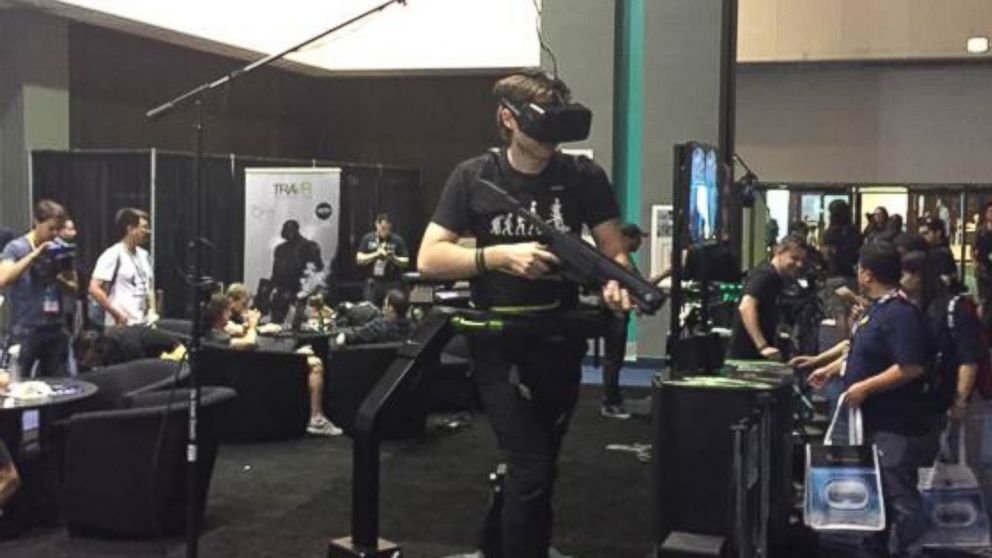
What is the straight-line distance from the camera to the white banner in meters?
11.1

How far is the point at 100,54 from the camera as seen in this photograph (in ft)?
40.8

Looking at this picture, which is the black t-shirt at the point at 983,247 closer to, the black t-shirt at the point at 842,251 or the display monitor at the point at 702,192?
the black t-shirt at the point at 842,251

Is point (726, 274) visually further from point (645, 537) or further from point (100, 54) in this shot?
point (100, 54)

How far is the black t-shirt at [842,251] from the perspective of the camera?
12242 mm

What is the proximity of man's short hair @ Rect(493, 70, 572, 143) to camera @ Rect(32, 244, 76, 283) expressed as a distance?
4.85m

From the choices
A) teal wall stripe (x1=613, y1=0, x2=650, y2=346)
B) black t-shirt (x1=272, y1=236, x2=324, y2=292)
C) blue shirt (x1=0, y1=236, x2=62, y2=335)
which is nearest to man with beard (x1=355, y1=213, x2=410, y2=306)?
black t-shirt (x1=272, y1=236, x2=324, y2=292)

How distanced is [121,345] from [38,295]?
677mm

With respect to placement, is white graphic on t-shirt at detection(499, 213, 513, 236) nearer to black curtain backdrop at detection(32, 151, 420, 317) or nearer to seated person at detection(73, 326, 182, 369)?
seated person at detection(73, 326, 182, 369)

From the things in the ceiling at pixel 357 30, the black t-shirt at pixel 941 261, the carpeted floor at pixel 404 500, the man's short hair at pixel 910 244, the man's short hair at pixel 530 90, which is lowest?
the carpeted floor at pixel 404 500

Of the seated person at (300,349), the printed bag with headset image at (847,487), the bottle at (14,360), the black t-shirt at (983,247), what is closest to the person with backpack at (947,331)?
the printed bag with headset image at (847,487)

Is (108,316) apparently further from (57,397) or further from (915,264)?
(915,264)

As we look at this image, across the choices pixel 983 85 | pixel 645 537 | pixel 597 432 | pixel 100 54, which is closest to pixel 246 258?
pixel 100 54

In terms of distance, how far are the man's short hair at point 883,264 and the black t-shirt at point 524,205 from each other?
6.09 ft

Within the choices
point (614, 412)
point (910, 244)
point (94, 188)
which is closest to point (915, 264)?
point (910, 244)
